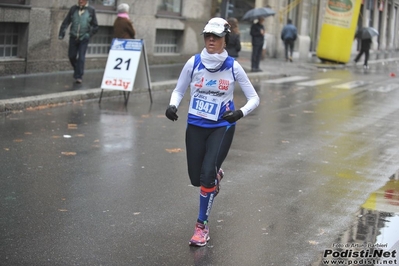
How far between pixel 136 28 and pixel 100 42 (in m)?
1.48

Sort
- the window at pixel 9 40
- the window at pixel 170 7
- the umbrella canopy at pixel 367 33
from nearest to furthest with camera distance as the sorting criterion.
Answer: the window at pixel 9 40, the window at pixel 170 7, the umbrella canopy at pixel 367 33

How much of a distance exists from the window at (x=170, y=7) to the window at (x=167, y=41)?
58cm

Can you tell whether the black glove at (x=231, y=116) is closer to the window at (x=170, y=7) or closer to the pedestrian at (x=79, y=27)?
the pedestrian at (x=79, y=27)

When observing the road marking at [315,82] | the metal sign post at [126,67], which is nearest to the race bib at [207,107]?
the metal sign post at [126,67]

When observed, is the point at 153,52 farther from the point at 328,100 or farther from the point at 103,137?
the point at 103,137

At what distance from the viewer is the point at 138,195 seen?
746 cm

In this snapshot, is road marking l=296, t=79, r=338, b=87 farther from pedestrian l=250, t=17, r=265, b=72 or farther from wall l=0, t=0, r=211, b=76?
wall l=0, t=0, r=211, b=76

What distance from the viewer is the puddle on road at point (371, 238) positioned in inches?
221

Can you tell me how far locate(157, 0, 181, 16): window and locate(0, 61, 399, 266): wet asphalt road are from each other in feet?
33.9

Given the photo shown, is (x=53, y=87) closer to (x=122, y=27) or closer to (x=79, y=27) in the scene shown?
(x=79, y=27)

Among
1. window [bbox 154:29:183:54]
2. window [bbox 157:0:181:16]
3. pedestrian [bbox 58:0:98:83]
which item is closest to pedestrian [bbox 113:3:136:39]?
pedestrian [bbox 58:0:98:83]

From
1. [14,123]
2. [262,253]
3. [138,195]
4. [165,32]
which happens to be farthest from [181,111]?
[165,32]

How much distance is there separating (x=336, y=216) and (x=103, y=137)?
178 inches

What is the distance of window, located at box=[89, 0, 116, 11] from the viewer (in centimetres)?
2053
